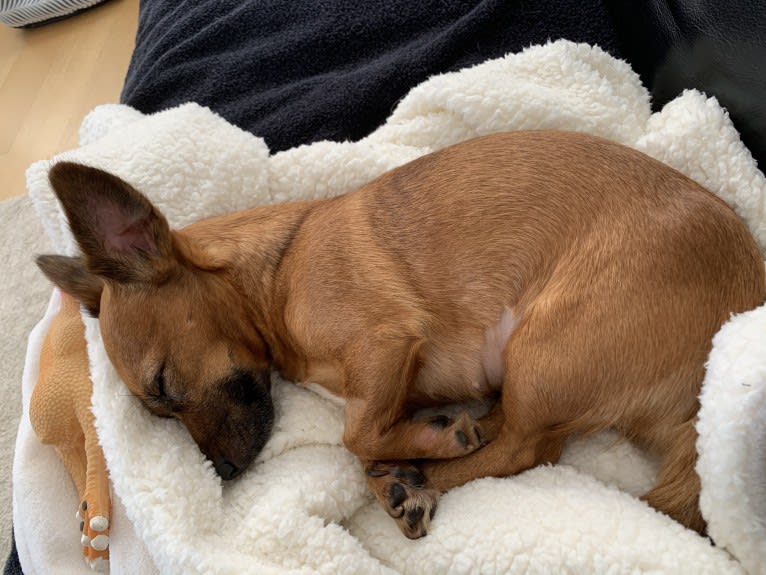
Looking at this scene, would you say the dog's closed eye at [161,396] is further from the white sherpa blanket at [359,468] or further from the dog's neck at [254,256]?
the dog's neck at [254,256]

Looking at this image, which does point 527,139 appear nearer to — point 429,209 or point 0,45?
point 429,209

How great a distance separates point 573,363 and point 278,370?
0.92 metres

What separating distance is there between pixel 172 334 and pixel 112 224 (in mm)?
327

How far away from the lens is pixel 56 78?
4355 mm

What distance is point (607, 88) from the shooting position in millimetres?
2236

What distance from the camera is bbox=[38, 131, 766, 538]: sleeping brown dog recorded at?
1.57 meters

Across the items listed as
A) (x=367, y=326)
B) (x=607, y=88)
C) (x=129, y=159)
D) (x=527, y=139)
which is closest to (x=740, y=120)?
(x=607, y=88)

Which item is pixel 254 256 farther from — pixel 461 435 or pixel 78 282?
pixel 461 435

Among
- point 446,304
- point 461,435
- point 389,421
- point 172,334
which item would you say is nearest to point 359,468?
point 389,421

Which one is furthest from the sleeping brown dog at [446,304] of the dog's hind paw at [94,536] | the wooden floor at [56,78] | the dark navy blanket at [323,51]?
the wooden floor at [56,78]

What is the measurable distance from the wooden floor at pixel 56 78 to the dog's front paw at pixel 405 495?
10.2 feet

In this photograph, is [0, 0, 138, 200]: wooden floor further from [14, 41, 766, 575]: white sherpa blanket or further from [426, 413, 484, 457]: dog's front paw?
[426, 413, 484, 457]: dog's front paw

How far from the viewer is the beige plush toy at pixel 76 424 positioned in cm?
184

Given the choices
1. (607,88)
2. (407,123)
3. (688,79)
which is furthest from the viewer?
(407,123)
